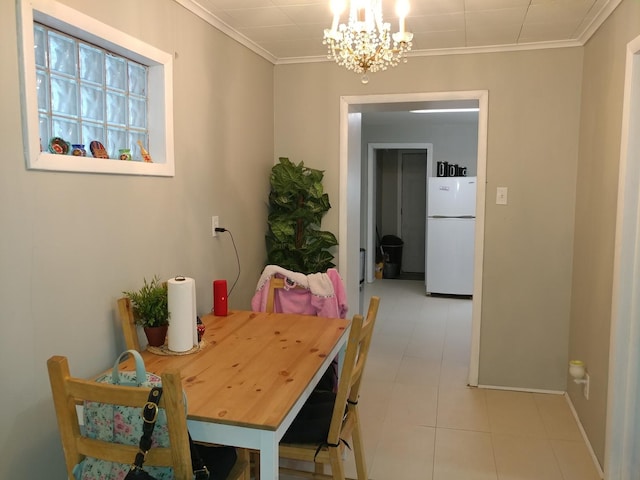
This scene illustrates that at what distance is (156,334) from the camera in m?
2.14

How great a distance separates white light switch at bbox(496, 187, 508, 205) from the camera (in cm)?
353

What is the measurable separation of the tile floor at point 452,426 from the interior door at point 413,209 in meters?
3.80

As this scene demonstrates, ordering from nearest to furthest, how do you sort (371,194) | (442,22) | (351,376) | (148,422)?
1. (148,422)
2. (351,376)
3. (442,22)
4. (371,194)

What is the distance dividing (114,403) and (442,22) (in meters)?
2.62

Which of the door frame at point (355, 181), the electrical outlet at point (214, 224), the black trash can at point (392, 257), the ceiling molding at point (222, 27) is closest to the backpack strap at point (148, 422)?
the electrical outlet at point (214, 224)

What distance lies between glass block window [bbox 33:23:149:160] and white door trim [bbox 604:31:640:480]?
2.25 metres

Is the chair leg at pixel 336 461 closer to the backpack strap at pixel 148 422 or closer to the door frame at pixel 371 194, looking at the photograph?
the backpack strap at pixel 148 422

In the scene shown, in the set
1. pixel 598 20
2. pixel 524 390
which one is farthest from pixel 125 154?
pixel 524 390

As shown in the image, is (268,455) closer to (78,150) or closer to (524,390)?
(78,150)

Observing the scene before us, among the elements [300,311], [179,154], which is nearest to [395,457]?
[300,311]

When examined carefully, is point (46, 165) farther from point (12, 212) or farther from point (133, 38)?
point (133, 38)

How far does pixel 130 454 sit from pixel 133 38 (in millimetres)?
1675

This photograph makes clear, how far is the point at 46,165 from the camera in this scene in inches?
69.6

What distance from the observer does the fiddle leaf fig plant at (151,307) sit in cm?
215
